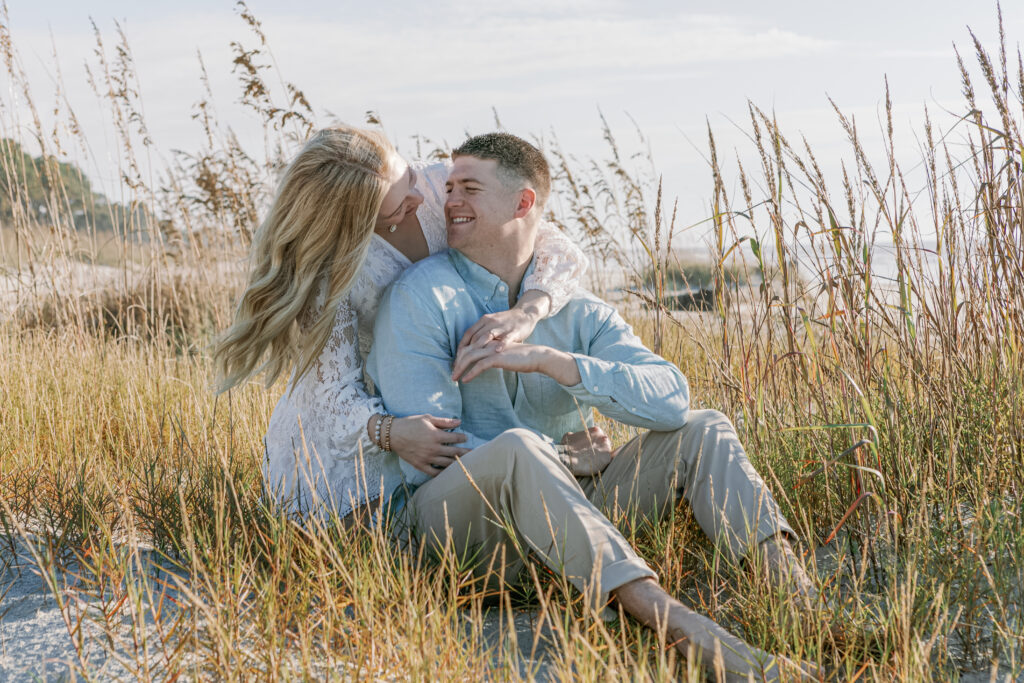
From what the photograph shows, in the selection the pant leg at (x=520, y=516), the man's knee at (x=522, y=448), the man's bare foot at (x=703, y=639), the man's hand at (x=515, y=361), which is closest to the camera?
the man's bare foot at (x=703, y=639)

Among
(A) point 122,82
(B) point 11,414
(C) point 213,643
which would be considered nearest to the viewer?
(C) point 213,643

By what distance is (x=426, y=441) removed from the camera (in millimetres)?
2416

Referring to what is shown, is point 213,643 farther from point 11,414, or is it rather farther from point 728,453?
point 11,414

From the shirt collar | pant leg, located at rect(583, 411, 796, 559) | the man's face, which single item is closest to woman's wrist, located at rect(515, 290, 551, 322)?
the shirt collar

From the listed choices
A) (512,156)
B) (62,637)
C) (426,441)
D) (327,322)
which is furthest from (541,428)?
(62,637)

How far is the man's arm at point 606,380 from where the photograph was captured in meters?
2.42

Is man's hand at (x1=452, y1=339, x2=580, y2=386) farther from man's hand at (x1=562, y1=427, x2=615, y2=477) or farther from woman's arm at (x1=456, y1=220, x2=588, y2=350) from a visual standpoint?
man's hand at (x1=562, y1=427, x2=615, y2=477)

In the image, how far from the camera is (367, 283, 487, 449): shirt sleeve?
2.50m

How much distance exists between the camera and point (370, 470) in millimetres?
2584

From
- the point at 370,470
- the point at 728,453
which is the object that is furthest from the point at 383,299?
the point at 728,453

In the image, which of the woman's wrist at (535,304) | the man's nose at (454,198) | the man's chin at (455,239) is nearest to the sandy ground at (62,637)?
the woman's wrist at (535,304)

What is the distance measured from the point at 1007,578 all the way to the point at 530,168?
66.5 inches

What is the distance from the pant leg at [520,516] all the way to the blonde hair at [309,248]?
0.56 meters

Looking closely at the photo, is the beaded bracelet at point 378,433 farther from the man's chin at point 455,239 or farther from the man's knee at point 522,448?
the man's chin at point 455,239
